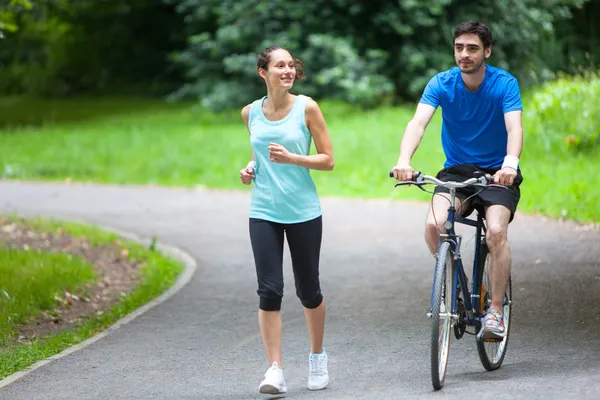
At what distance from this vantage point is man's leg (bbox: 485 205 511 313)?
656 cm

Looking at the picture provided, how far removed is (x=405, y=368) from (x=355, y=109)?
Result: 68.2 feet

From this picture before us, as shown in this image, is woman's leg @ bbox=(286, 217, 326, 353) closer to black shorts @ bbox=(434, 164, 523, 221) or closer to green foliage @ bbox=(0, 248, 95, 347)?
black shorts @ bbox=(434, 164, 523, 221)

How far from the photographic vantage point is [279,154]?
6.18m

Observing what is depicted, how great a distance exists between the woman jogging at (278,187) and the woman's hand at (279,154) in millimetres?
136

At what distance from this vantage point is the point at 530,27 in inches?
1091

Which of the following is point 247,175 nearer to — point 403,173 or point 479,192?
point 403,173

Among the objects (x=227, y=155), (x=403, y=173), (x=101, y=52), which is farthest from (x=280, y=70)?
(x=101, y=52)

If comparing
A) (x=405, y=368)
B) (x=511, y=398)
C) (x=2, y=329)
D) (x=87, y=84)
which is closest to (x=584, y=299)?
(x=405, y=368)

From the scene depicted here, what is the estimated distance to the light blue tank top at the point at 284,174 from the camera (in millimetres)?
6387

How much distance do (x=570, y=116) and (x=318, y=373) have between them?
1289cm

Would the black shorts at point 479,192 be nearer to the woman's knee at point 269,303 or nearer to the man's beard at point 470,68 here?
the man's beard at point 470,68

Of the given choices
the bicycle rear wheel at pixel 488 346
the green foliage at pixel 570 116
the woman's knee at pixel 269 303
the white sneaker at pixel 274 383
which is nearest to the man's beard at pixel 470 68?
the bicycle rear wheel at pixel 488 346

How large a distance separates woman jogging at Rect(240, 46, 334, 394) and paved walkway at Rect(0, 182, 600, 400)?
524 mm

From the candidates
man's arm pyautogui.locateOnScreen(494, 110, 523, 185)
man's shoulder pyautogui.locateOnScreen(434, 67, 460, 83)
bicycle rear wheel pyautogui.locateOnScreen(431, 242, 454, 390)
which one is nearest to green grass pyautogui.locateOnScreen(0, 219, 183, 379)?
bicycle rear wheel pyautogui.locateOnScreen(431, 242, 454, 390)
